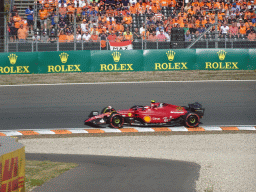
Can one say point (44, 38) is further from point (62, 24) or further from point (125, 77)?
point (125, 77)

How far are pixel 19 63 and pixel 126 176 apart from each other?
13.5 m

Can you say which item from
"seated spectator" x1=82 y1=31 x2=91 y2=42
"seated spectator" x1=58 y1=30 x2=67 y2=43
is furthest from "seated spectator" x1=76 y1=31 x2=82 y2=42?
"seated spectator" x1=58 y1=30 x2=67 y2=43

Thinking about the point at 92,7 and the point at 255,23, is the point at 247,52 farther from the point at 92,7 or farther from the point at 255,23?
the point at 92,7

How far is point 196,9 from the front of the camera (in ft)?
79.8

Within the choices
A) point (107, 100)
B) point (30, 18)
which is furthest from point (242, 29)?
point (30, 18)

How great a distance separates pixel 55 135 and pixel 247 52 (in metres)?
11.4

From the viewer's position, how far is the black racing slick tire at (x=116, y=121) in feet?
39.7

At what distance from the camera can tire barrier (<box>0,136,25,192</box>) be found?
4443 millimetres

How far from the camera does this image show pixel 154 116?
39.4ft

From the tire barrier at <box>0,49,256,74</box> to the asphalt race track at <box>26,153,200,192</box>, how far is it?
1111 cm

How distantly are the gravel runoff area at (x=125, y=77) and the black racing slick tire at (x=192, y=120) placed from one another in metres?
7.18

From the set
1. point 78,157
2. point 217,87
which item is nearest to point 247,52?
point 217,87

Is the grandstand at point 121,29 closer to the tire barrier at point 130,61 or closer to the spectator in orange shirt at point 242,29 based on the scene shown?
the spectator in orange shirt at point 242,29

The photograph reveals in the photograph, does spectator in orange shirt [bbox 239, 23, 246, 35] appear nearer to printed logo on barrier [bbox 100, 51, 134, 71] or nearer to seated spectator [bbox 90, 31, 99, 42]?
printed logo on barrier [bbox 100, 51, 134, 71]
